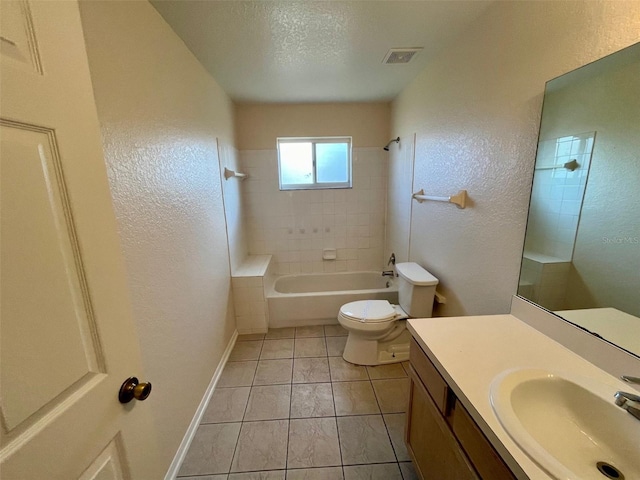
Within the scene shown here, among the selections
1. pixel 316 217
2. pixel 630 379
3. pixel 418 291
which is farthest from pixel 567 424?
pixel 316 217

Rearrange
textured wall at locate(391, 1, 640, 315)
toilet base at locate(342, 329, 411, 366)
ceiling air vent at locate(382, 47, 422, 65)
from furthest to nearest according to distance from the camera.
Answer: toilet base at locate(342, 329, 411, 366) → ceiling air vent at locate(382, 47, 422, 65) → textured wall at locate(391, 1, 640, 315)

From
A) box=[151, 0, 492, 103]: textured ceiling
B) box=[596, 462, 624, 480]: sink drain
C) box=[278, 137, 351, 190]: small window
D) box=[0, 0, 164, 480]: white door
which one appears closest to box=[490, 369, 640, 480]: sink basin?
box=[596, 462, 624, 480]: sink drain

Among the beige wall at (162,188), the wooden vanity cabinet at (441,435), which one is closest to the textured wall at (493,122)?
the wooden vanity cabinet at (441,435)

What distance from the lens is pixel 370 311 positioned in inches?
84.1

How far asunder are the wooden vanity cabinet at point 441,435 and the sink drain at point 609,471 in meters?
0.26

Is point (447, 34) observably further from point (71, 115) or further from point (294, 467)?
point (294, 467)

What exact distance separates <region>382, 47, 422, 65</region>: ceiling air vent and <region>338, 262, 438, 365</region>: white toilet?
1.55m

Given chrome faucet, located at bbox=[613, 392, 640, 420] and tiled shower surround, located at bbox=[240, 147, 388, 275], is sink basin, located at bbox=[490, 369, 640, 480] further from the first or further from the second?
tiled shower surround, located at bbox=[240, 147, 388, 275]

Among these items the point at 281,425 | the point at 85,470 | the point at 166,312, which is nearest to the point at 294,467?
the point at 281,425

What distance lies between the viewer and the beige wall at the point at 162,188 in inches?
40.8

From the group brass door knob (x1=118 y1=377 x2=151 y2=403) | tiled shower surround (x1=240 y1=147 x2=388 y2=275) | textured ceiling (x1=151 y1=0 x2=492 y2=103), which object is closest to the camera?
brass door knob (x1=118 y1=377 x2=151 y2=403)

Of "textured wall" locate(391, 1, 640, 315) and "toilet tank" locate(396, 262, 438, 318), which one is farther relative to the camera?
"toilet tank" locate(396, 262, 438, 318)

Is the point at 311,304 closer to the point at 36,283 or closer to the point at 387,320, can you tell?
the point at 387,320

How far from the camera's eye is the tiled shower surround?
3186 mm
